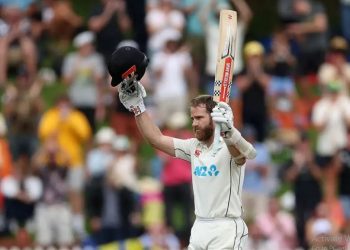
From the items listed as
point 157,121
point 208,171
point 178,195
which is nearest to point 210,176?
point 208,171

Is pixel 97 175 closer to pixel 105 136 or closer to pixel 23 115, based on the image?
pixel 105 136

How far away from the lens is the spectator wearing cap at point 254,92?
17594 mm

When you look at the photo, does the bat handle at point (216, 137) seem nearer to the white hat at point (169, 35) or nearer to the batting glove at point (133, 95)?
the batting glove at point (133, 95)

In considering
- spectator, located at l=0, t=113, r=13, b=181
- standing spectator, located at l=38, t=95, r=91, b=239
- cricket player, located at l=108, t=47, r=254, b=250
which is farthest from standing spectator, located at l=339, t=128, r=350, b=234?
cricket player, located at l=108, t=47, r=254, b=250

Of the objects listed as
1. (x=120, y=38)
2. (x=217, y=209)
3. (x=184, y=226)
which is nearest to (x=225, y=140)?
(x=217, y=209)

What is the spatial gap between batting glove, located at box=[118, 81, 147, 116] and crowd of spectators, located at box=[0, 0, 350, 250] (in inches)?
183

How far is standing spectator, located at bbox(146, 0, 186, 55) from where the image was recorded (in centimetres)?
1878

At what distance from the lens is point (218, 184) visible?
32.1 feet

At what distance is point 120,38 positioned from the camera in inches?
739

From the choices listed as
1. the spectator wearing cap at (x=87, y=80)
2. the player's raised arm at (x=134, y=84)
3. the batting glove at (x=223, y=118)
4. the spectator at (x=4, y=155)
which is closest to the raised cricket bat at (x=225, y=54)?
the batting glove at (x=223, y=118)

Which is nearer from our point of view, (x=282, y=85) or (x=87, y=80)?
(x=87, y=80)

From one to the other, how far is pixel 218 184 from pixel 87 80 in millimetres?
8708

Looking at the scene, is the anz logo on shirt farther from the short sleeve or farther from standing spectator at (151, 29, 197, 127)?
standing spectator at (151, 29, 197, 127)

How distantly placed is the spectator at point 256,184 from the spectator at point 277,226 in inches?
10.2
